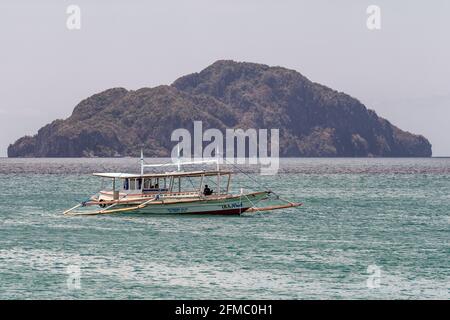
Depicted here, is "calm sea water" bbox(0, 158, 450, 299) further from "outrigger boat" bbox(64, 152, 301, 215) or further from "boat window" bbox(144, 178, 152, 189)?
"boat window" bbox(144, 178, 152, 189)

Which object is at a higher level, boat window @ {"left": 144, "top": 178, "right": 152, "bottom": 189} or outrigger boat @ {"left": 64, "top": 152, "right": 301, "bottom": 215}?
boat window @ {"left": 144, "top": 178, "right": 152, "bottom": 189}

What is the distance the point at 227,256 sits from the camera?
1981 inches

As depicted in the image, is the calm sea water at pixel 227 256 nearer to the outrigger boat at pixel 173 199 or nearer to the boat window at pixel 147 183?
the outrigger boat at pixel 173 199

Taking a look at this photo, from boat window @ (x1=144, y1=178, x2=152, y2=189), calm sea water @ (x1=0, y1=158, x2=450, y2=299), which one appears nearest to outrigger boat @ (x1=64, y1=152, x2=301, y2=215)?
boat window @ (x1=144, y1=178, x2=152, y2=189)

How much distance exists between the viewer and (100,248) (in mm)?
53875

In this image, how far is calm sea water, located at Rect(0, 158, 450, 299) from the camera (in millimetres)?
Answer: 39531

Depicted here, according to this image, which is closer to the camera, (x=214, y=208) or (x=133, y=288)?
(x=133, y=288)

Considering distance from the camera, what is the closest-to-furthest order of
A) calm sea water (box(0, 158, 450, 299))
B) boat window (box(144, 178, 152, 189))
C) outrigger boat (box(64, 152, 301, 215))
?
calm sea water (box(0, 158, 450, 299)) < outrigger boat (box(64, 152, 301, 215)) < boat window (box(144, 178, 152, 189))

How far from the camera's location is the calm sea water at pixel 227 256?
3953 centimetres

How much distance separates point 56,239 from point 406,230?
29.9 meters

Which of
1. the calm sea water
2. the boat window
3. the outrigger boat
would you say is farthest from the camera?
the boat window

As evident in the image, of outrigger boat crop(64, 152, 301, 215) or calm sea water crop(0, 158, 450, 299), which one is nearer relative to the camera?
calm sea water crop(0, 158, 450, 299)
